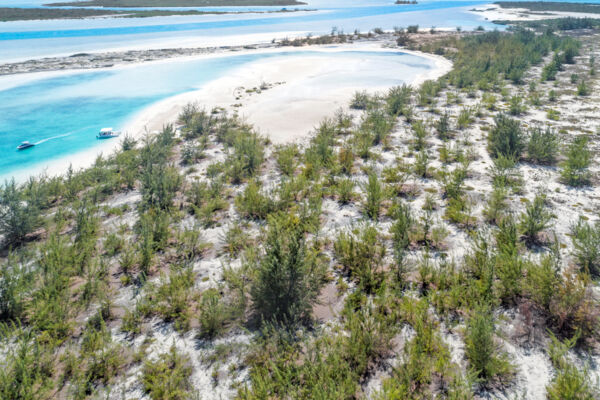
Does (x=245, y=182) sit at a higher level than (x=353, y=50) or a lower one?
lower

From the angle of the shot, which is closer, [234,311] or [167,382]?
[167,382]

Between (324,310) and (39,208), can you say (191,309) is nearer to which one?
(324,310)

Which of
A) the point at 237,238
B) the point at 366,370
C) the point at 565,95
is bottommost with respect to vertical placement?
the point at 366,370

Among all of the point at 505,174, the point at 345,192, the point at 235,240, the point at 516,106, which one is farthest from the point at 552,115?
the point at 235,240

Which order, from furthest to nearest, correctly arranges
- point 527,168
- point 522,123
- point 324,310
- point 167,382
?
point 522,123 < point 527,168 < point 324,310 < point 167,382

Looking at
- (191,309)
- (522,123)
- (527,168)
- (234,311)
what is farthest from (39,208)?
(522,123)

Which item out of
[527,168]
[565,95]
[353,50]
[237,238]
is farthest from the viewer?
[353,50]

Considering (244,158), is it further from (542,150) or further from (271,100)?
(542,150)
